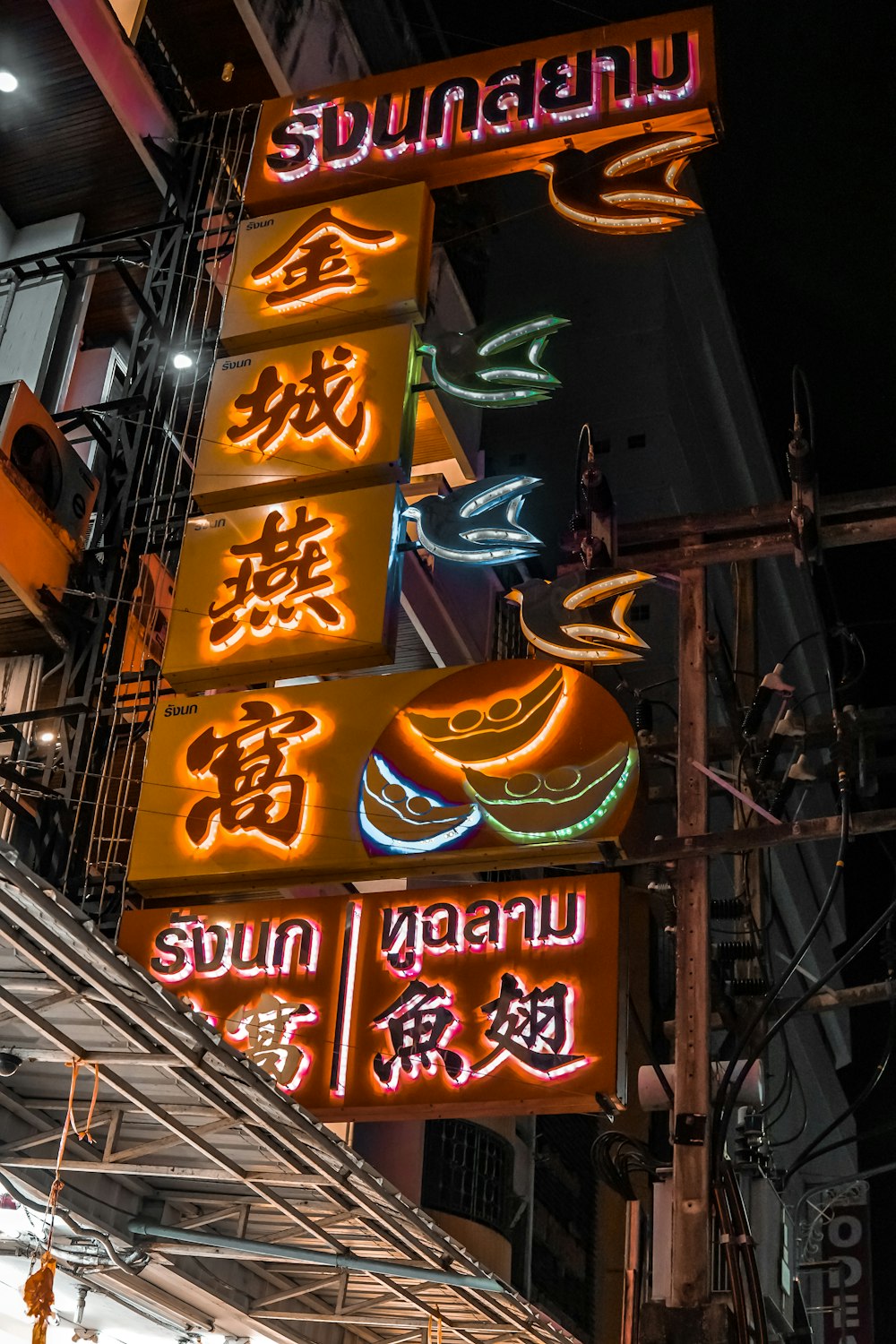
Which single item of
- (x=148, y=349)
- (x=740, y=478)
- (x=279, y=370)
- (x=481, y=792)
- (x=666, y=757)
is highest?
(x=740, y=478)

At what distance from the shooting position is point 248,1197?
41.1 ft

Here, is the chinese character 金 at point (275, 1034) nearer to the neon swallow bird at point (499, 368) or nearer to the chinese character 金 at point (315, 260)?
the neon swallow bird at point (499, 368)

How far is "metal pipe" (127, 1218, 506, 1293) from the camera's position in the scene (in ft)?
39.6

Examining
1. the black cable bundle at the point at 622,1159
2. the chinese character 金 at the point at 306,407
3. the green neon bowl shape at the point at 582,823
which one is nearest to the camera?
the black cable bundle at the point at 622,1159

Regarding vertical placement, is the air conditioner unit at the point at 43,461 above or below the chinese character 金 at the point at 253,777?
above

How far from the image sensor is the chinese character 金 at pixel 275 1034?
1059 centimetres

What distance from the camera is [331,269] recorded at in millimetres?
14172

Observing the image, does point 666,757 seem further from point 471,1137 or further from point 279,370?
point 471,1137

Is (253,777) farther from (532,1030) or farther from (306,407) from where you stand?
(306,407)

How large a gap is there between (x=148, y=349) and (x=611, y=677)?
12128 mm

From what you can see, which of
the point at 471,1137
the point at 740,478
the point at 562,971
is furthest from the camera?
the point at 740,478

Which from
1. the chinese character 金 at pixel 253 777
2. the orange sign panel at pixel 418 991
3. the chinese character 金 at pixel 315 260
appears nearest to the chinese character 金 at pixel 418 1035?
the orange sign panel at pixel 418 991

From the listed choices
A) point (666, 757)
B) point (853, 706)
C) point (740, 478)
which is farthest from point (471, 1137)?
point (740, 478)

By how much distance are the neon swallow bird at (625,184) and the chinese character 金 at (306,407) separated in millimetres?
2707
